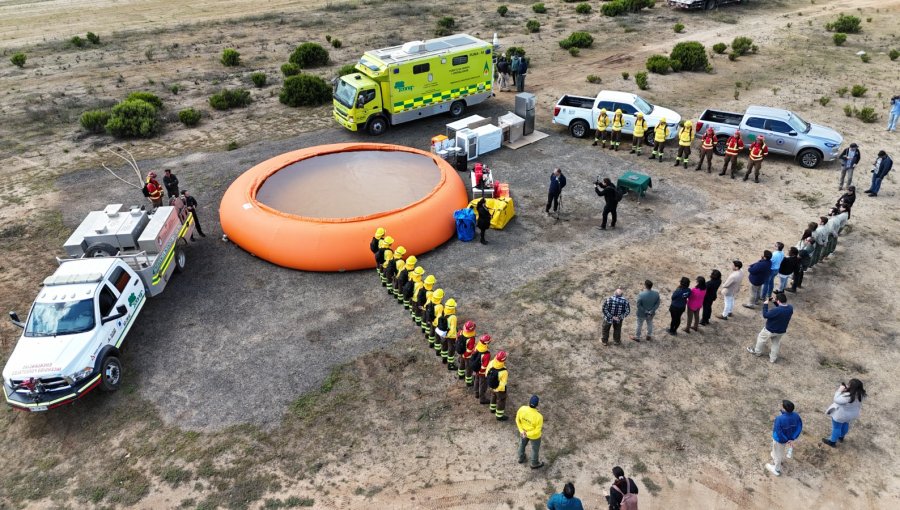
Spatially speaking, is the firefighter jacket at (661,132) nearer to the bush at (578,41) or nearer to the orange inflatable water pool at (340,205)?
the orange inflatable water pool at (340,205)

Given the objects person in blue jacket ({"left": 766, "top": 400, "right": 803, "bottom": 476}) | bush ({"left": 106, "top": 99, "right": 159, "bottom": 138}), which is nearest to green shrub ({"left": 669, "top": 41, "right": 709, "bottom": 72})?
person in blue jacket ({"left": 766, "top": 400, "right": 803, "bottom": 476})

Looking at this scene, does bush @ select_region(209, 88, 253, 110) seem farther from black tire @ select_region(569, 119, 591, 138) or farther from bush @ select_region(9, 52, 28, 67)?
black tire @ select_region(569, 119, 591, 138)

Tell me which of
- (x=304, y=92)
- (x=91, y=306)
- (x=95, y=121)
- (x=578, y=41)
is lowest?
(x=91, y=306)

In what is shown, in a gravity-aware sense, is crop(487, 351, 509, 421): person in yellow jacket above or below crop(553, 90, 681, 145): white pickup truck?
below

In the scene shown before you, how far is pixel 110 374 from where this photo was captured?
11961 millimetres

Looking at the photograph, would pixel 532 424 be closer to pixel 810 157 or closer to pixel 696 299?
pixel 696 299

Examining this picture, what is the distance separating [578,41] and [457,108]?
1247 cm

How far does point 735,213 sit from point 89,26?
42112mm

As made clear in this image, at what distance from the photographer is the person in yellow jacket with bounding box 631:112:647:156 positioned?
2108 centimetres

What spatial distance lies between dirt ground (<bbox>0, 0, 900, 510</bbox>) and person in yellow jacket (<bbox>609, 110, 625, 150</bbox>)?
87 centimetres

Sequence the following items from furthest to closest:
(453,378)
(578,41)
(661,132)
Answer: (578,41) → (661,132) → (453,378)

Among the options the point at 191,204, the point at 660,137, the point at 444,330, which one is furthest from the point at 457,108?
the point at 444,330

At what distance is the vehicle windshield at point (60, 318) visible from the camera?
38.8ft

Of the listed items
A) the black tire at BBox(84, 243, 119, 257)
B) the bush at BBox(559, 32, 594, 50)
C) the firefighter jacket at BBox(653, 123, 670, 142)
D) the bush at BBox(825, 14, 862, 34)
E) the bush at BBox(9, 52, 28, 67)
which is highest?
the bush at BBox(825, 14, 862, 34)
